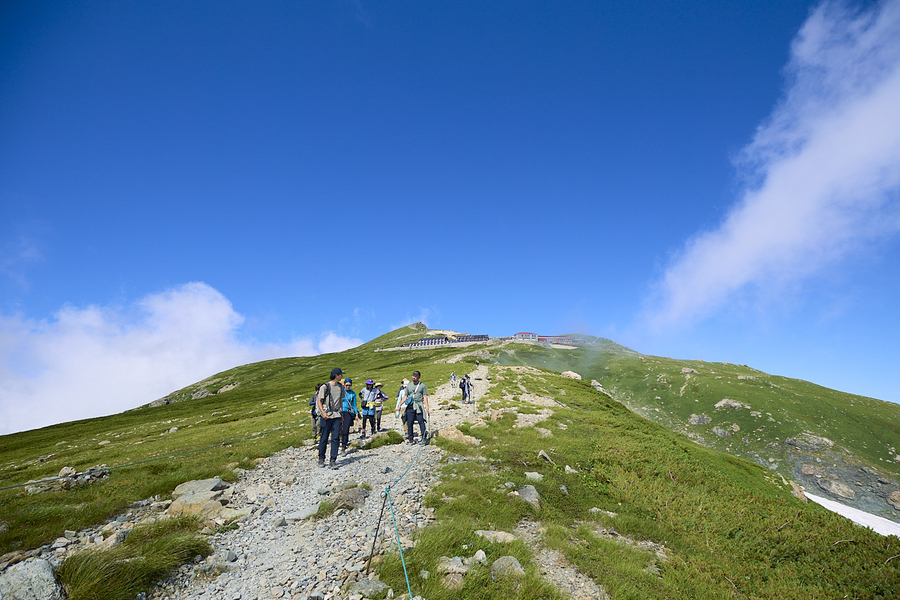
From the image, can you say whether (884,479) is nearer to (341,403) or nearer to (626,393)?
(626,393)

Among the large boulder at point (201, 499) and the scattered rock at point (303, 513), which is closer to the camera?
the scattered rock at point (303, 513)

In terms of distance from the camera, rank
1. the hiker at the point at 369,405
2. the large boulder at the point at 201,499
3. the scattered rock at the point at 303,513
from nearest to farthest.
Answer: the scattered rock at the point at 303,513
the large boulder at the point at 201,499
the hiker at the point at 369,405

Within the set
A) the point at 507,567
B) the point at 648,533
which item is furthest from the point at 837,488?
the point at 507,567

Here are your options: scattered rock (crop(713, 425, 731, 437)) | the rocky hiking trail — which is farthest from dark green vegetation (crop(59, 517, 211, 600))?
scattered rock (crop(713, 425, 731, 437))

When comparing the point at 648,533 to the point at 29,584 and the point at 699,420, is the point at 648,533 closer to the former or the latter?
the point at 29,584

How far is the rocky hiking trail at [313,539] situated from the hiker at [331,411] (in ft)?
2.66

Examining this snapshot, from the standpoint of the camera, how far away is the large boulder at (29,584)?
6230mm

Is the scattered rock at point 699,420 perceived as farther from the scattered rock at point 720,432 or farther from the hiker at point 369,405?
the hiker at point 369,405

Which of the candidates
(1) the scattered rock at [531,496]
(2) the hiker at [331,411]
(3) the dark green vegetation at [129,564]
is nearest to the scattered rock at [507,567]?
(1) the scattered rock at [531,496]

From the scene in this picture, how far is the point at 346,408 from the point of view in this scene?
53.8ft

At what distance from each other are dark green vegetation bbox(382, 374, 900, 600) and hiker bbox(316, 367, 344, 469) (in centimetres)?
543

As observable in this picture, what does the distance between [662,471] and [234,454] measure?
71.6 ft

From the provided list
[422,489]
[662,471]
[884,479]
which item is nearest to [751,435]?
[884,479]

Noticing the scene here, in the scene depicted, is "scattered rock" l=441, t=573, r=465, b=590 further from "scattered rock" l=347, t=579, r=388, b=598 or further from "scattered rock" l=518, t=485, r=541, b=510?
"scattered rock" l=518, t=485, r=541, b=510
